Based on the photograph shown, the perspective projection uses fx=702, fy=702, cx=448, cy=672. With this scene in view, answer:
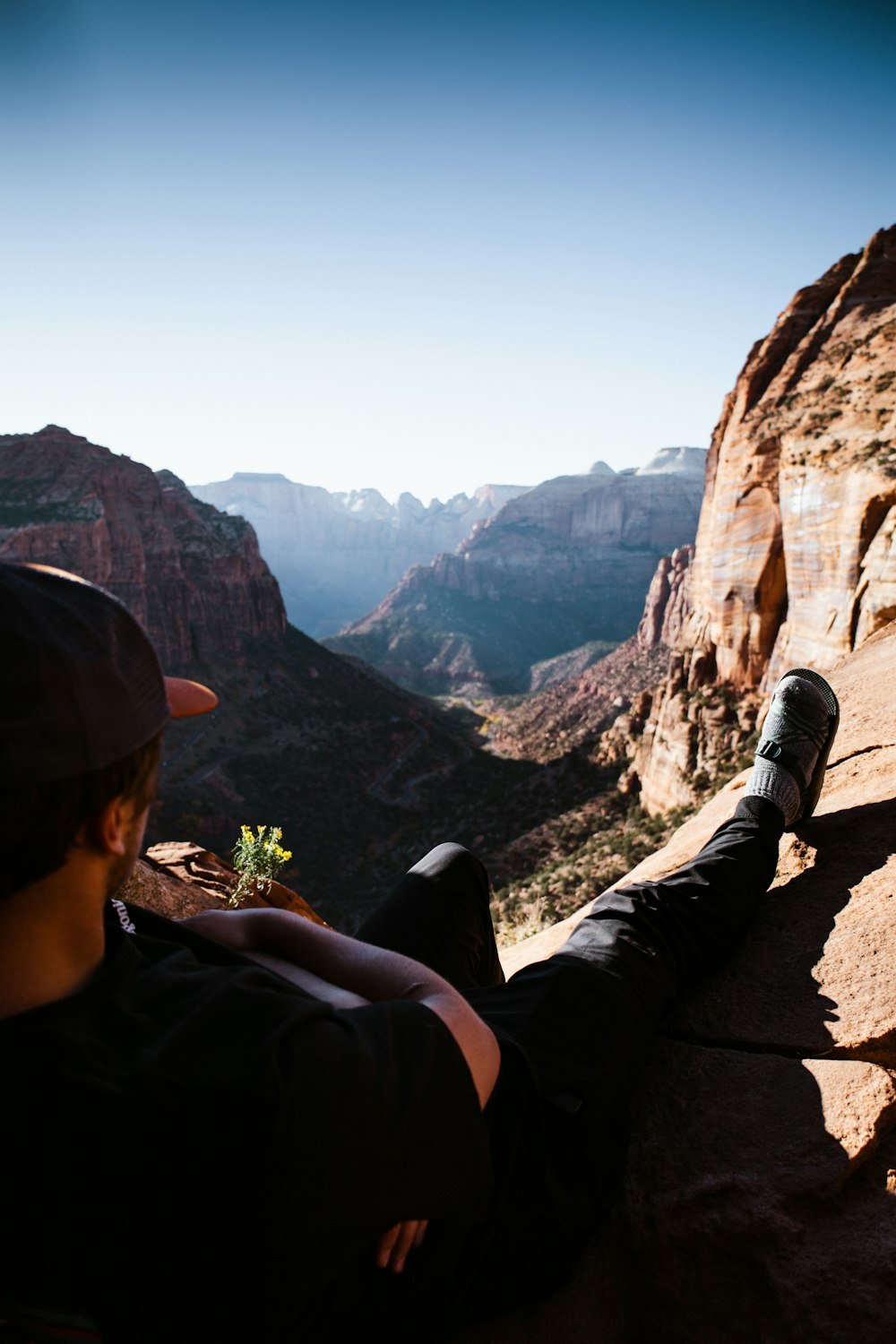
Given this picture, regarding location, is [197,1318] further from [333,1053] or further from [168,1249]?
[333,1053]

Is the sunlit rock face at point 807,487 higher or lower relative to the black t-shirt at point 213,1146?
higher

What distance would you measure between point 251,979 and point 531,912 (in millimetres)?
14481

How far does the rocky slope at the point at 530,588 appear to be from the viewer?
94.8 metres

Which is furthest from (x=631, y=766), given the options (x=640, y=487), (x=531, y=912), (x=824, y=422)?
(x=640, y=487)

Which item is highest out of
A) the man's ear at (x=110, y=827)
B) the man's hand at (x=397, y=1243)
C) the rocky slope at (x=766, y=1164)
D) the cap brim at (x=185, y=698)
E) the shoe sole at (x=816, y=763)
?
the cap brim at (x=185, y=698)

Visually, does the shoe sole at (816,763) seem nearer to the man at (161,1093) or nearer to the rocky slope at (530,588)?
the man at (161,1093)

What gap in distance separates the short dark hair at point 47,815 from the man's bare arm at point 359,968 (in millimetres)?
722

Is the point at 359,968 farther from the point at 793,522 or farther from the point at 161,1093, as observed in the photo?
the point at 793,522

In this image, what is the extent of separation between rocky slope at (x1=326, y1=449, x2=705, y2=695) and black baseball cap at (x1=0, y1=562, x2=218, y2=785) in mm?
82845

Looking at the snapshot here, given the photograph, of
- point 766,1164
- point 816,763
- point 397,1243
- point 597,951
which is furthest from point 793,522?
point 397,1243

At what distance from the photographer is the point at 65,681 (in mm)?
1087

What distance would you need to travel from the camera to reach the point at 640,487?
484 ft

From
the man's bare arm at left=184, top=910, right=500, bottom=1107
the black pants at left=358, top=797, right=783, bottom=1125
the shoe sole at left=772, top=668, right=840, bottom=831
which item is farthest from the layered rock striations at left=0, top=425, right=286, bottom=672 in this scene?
the man's bare arm at left=184, top=910, right=500, bottom=1107

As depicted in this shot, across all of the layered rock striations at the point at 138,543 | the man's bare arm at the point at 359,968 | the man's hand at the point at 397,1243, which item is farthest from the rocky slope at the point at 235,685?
the man's hand at the point at 397,1243
